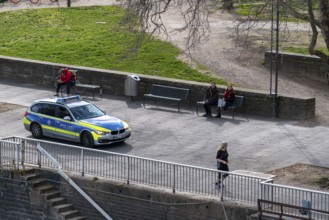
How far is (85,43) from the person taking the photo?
4759 centimetres

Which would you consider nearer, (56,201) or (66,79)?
(56,201)

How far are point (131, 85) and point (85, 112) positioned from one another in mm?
5450

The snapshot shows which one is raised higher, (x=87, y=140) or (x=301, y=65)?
(x=301, y=65)

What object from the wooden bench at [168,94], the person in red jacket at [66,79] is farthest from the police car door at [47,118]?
the person in red jacket at [66,79]

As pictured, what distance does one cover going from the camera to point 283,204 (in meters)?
26.0

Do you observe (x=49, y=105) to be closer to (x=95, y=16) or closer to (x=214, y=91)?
(x=214, y=91)

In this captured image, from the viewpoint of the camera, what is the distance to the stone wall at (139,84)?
36.6 m

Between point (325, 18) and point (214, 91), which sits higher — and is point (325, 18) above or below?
above

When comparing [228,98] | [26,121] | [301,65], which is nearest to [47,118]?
[26,121]

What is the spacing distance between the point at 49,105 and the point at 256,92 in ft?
23.2

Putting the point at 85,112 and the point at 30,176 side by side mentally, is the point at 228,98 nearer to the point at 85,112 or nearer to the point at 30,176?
the point at 85,112

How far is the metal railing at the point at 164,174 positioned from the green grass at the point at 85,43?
9.16 meters

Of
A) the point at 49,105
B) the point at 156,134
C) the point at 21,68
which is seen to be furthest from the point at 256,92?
the point at 21,68

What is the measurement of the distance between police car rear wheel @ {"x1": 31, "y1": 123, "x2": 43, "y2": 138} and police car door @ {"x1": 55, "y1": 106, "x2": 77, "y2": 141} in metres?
0.80
